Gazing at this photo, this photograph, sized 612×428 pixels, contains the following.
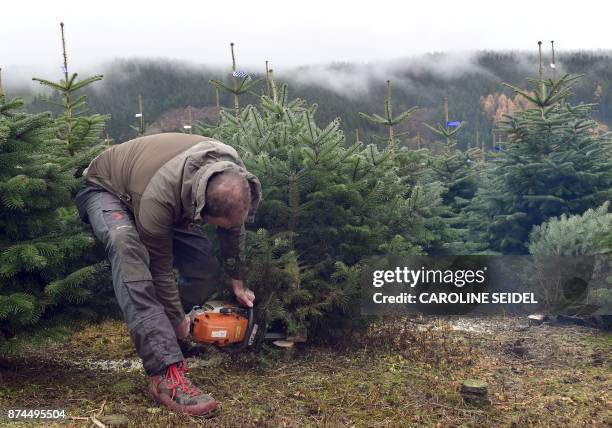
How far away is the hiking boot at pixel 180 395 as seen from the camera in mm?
4109

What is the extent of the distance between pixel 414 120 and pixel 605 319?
137 metres

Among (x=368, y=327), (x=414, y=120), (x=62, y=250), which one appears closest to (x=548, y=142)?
(x=368, y=327)

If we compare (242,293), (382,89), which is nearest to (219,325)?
(242,293)

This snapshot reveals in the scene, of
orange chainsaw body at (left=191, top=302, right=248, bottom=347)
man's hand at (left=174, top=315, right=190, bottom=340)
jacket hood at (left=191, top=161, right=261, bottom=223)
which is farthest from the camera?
orange chainsaw body at (left=191, top=302, right=248, bottom=347)

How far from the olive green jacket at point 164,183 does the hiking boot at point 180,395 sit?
45 centimetres

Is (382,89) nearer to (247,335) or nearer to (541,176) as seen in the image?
(541,176)

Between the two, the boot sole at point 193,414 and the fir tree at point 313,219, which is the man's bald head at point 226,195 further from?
the boot sole at point 193,414

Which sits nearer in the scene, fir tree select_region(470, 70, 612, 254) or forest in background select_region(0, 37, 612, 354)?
forest in background select_region(0, 37, 612, 354)

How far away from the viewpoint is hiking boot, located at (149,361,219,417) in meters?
4.11

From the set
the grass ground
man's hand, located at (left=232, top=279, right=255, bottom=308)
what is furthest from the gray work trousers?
man's hand, located at (left=232, top=279, right=255, bottom=308)

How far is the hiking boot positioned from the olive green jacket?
0.45 m

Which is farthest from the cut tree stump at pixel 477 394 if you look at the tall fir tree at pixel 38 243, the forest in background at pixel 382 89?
the forest in background at pixel 382 89

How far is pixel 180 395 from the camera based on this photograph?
415 centimetres

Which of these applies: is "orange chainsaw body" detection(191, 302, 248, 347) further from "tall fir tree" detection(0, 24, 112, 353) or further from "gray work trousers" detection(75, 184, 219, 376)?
"tall fir tree" detection(0, 24, 112, 353)
